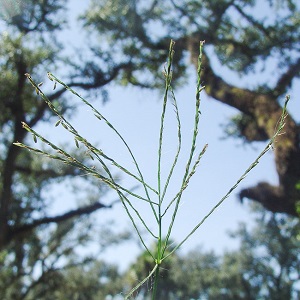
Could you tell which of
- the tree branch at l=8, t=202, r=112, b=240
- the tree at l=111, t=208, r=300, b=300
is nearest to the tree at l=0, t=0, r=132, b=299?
the tree branch at l=8, t=202, r=112, b=240

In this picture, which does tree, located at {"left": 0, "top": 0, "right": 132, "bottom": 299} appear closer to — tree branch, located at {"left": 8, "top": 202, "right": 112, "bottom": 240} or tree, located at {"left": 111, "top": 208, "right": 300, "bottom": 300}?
tree branch, located at {"left": 8, "top": 202, "right": 112, "bottom": 240}

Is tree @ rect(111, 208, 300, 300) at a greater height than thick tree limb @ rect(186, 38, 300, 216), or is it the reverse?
tree @ rect(111, 208, 300, 300)

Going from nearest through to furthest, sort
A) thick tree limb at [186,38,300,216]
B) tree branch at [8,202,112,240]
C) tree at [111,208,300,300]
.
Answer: thick tree limb at [186,38,300,216] → tree branch at [8,202,112,240] → tree at [111,208,300,300]

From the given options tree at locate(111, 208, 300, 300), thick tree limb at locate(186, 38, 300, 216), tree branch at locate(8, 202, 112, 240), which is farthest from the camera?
tree at locate(111, 208, 300, 300)

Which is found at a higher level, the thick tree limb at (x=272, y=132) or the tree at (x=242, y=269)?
the tree at (x=242, y=269)

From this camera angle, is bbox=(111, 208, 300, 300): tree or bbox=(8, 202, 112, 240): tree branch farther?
bbox=(111, 208, 300, 300): tree

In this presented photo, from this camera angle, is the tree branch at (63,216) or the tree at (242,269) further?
the tree at (242,269)

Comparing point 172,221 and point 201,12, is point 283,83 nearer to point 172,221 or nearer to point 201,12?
point 201,12

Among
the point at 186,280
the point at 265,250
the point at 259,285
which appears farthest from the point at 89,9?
the point at 186,280

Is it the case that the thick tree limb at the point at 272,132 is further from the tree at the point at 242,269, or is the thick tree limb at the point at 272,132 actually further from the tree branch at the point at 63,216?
the tree at the point at 242,269

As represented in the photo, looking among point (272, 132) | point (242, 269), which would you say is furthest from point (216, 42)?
point (242, 269)

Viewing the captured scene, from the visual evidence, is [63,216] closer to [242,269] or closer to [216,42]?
[216,42]

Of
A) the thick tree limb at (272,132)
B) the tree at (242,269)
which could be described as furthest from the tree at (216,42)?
the tree at (242,269)
